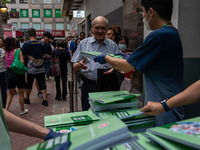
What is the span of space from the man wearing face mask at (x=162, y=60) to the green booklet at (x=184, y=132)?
52cm

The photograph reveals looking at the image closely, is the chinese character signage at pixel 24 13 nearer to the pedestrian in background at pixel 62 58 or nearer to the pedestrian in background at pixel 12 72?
the pedestrian in background at pixel 62 58

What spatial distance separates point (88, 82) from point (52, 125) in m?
1.72

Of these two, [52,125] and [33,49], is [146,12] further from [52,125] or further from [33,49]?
[33,49]

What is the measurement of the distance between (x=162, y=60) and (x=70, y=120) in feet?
2.68

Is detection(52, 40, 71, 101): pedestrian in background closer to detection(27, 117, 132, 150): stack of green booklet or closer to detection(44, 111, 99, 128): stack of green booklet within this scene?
detection(44, 111, 99, 128): stack of green booklet

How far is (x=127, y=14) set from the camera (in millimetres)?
6215

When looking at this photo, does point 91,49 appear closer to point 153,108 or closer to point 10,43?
point 153,108

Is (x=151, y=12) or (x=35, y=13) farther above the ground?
(x=35, y=13)

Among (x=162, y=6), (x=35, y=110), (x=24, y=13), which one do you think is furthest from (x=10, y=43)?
(x=24, y=13)

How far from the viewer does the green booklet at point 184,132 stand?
2.38 feet

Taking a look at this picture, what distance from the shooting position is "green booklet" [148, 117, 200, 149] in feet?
2.38

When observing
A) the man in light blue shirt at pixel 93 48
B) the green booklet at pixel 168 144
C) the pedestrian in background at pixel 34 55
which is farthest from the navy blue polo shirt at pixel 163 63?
the pedestrian in background at pixel 34 55

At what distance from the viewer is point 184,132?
83 cm

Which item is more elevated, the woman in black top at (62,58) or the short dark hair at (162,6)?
the short dark hair at (162,6)
